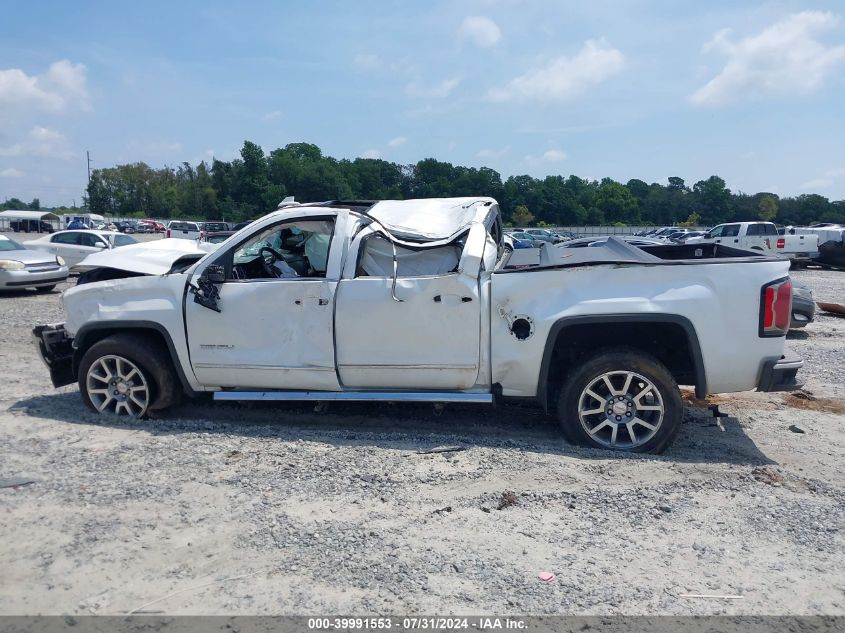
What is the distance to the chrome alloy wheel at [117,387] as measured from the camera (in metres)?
5.95

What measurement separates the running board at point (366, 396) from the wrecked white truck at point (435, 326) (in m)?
0.02

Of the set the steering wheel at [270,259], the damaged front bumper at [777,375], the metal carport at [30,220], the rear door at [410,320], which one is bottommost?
the damaged front bumper at [777,375]

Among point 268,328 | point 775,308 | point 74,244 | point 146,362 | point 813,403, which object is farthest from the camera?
point 74,244

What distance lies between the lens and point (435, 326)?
211 inches

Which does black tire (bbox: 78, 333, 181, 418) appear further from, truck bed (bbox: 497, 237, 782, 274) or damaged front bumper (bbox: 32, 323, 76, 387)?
truck bed (bbox: 497, 237, 782, 274)

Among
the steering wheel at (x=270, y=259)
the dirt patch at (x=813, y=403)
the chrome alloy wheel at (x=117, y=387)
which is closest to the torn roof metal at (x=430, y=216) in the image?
the steering wheel at (x=270, y=259)

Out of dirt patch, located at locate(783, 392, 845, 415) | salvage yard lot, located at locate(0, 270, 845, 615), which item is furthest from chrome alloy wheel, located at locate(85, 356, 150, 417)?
dirt patch, located at locate(783, 392, 845, 415)

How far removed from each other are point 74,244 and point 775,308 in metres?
19.9

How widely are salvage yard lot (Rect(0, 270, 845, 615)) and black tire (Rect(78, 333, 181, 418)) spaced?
218 mm

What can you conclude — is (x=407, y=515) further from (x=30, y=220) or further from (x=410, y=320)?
(x=30, y=220)

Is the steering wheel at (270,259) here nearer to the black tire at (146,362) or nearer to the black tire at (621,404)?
the black tire at (146,362)

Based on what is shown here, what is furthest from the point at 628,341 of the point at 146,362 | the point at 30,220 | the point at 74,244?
the point at 30,220

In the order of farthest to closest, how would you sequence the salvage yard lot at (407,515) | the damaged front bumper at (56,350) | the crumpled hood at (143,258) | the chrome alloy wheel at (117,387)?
the damaged front bumper at (56,350) → the crumpled hood at (143,258) → the chrome alloy wheel at (117,387) → the salvage yard lot at (407,515)

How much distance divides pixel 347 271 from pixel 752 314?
308 cm
